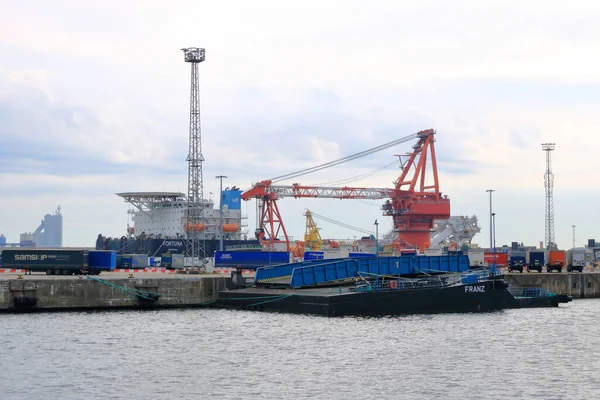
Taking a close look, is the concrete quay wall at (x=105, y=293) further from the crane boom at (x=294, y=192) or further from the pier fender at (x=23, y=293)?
the crane boom at (x=294, y=192)

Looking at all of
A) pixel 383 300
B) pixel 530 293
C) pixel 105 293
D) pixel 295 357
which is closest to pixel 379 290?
pixel 383 300

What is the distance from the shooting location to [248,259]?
305 feet

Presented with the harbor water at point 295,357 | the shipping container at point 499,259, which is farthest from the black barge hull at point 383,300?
the shipping container at point 499,259

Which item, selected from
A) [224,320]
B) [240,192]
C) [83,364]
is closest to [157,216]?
[240,192]

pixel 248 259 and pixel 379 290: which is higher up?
pixel 248 259

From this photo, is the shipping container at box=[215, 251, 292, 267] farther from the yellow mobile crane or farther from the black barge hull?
the yellow mobile crane

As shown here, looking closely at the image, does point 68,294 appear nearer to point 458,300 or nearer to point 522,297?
point 458,300

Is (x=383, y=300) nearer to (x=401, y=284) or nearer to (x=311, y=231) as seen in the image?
(x=401, y=284)

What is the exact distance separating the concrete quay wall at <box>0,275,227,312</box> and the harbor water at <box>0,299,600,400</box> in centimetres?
212

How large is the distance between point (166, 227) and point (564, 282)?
254 feet

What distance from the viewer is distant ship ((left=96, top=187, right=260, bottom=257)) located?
461 feet

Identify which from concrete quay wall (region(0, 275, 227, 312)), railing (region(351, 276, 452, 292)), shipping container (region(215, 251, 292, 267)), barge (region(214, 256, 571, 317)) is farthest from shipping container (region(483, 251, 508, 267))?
concrete quay wall (region(0, 275, 227, 312))

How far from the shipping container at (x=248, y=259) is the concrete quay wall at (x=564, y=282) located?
24.1 metres

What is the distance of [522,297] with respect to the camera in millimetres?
70750
